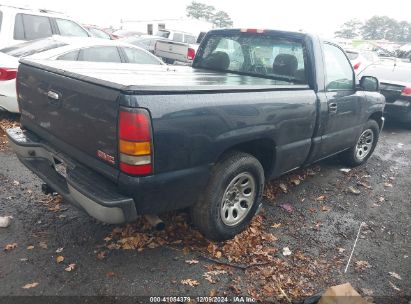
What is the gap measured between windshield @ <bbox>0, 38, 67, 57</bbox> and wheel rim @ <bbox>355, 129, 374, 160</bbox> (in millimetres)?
5264

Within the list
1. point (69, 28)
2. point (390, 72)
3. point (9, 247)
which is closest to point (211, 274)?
point (9, 247)

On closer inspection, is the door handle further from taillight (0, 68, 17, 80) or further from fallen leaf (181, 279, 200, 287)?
taillight (0, 68, 17, 80)

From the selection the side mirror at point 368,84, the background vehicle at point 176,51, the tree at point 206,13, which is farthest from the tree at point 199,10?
the side mirror at point 368,84

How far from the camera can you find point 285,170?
12.4 feet

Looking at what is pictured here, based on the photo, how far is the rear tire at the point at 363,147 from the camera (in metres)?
5.33

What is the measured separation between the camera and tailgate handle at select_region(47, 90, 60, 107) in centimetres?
278

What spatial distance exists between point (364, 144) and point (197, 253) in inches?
147

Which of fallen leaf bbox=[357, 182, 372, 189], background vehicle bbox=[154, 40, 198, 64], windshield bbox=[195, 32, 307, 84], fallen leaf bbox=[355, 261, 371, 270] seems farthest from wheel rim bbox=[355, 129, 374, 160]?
background vehicle bbox=[154, 40, 198, 64]

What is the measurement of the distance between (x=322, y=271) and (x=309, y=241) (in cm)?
48

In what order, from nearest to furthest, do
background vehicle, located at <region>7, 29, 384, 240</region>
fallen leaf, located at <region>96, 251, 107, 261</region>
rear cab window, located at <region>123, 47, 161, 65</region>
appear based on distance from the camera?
background vehicle, located at <region>7, 29, 384, 240</region>
fallen leaf, located at <region>96, 251, 107, 261</region>
rear cab window, located at <region>123, 47, 161, 65</region>

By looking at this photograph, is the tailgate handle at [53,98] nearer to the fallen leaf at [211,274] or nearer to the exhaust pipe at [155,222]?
the exhaust pipe at [155,222]

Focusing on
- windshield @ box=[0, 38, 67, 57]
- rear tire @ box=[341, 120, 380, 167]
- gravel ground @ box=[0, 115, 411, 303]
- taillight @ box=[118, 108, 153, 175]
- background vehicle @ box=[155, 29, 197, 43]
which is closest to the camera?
taillight @ box=[118, 108, 153, 175]

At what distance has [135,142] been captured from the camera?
229 centimetres

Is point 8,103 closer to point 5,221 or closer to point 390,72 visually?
point 5,221
